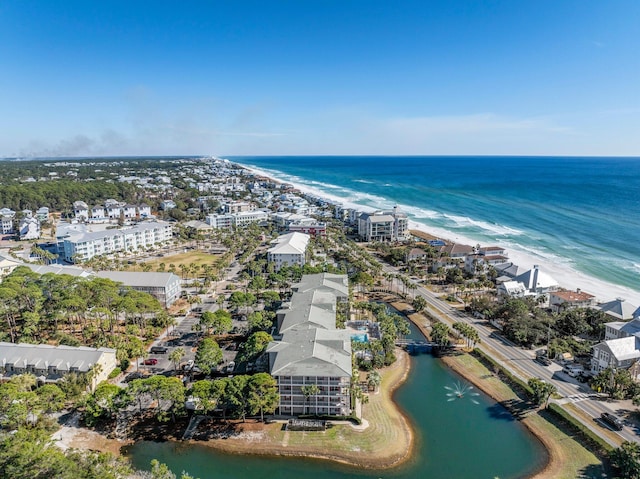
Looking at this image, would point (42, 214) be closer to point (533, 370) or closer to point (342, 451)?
point (342, 451)

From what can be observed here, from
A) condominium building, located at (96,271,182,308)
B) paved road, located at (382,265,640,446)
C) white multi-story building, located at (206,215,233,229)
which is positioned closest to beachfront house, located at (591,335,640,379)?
paved road, located at (382,265,640,446)

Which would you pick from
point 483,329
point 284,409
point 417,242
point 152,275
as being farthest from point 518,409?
point 417,242

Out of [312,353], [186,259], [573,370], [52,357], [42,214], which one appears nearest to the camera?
[312,353]

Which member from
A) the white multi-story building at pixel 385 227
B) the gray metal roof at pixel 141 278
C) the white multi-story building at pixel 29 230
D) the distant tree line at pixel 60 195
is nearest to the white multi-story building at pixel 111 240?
the white multi-story building at pixel 29 230

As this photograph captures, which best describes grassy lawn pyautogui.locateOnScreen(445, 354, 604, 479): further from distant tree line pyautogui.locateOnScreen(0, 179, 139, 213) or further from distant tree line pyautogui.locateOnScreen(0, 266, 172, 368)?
distant tree line pyautogui.locateOnScreen(0, 179, 139, 213)

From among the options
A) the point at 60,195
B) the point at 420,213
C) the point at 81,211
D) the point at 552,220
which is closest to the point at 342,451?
the point at 552,220

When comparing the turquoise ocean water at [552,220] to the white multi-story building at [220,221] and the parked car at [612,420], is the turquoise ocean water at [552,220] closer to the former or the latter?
the parked car at [612,420]
